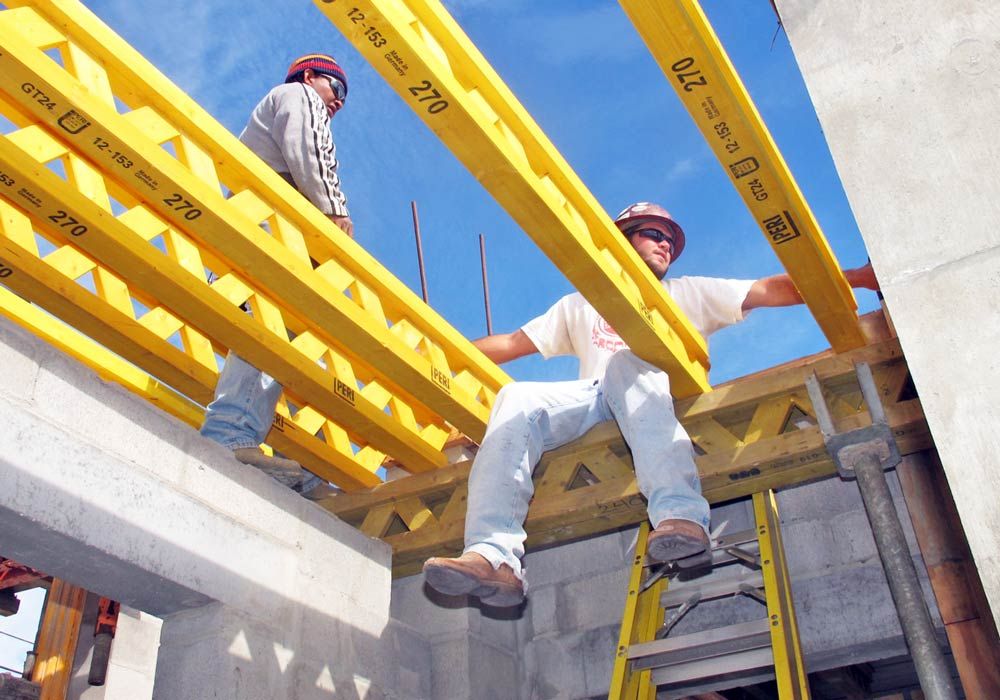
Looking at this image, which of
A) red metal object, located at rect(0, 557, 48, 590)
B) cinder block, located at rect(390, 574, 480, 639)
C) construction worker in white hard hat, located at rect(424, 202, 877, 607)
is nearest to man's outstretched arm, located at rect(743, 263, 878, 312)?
construction worker in white hard hat, located at rect(424, 202, 877, 607)

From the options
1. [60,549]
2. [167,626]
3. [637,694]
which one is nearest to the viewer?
[60,549]

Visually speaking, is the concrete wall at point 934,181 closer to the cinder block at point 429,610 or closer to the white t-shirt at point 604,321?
the white t-shirt at point 604,321

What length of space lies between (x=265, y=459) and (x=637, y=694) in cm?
217

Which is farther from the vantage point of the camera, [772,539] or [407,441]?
[407,441]

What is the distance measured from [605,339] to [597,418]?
1.67 feet

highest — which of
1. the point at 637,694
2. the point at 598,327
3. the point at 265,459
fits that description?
the point at 598,327

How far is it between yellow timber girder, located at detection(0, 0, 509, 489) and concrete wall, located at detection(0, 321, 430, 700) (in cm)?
40

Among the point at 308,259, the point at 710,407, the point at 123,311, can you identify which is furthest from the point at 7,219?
the point at 710,407

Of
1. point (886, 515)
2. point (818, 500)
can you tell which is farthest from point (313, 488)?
point (886, 515)

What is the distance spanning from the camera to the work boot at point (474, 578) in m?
4.12

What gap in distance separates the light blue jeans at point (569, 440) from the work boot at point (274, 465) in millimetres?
1081

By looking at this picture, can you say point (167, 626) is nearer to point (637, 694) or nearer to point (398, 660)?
point (398, 660)

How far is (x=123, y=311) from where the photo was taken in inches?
188

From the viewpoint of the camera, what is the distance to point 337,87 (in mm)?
5941
